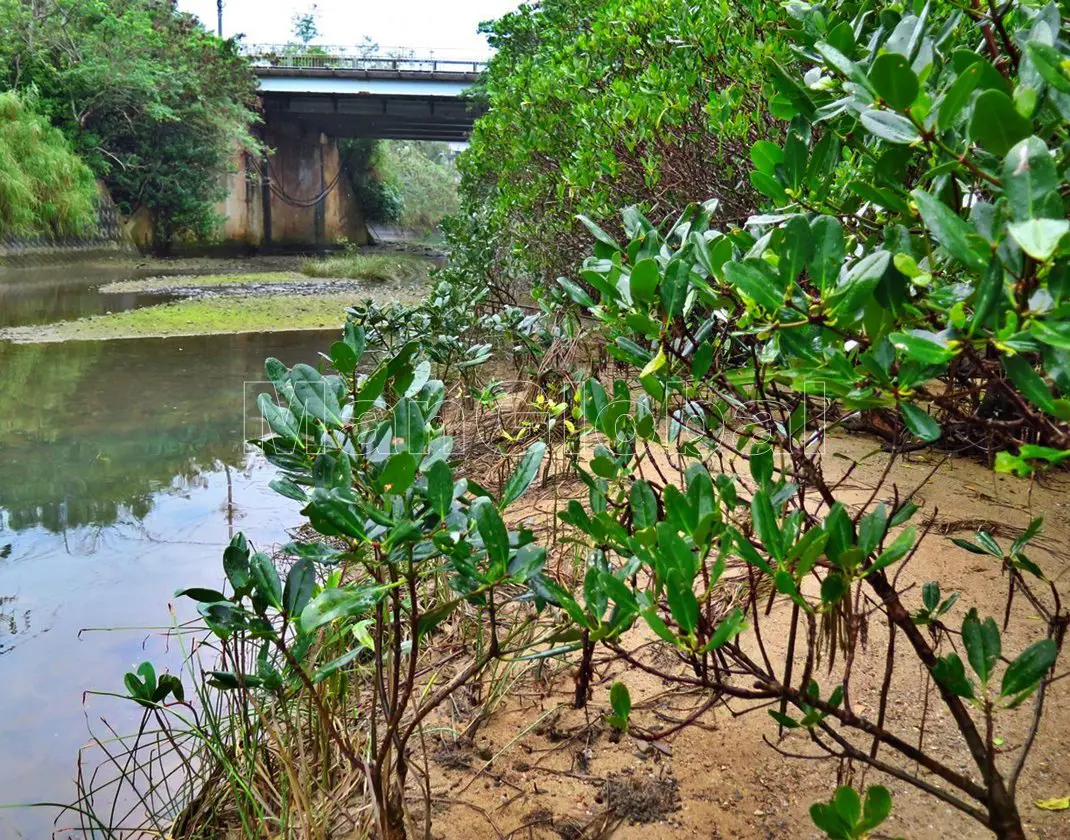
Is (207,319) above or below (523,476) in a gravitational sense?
below

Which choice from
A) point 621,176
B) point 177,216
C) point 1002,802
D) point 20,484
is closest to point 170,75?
point 177,216

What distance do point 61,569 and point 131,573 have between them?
1.03 ft

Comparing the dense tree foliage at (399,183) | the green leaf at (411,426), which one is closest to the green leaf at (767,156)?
the green leaf at (411,426)

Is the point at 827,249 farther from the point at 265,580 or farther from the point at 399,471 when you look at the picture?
the point at 265,580

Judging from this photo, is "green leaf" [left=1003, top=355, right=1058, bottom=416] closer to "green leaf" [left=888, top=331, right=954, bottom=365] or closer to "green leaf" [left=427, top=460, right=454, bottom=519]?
"green leaf" [left=888, top=331, right=954, bottom=365]

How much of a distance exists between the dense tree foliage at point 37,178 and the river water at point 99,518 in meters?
7.06

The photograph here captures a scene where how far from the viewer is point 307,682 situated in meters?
1.29

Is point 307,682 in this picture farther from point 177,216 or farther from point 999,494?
point 177,216

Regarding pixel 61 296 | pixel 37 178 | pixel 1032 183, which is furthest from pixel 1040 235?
pixel 37 178

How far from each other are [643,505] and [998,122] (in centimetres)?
62

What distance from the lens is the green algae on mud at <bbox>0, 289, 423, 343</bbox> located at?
30.1 feet

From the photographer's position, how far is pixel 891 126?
2.82 ft

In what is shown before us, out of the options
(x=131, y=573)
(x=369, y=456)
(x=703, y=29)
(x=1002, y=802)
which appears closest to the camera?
(x=1002, y=802)

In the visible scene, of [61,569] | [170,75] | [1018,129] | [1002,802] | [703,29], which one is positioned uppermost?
[170,75]
